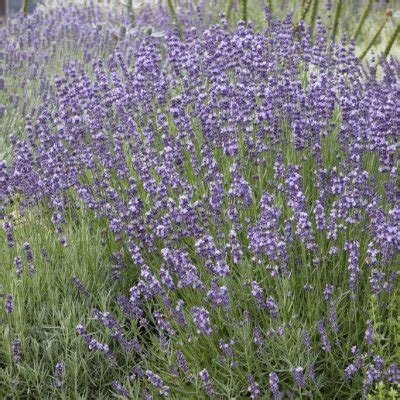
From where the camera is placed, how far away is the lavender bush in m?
2.82

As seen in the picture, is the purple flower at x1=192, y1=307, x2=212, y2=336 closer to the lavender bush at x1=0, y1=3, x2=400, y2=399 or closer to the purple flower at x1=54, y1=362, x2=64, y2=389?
the lavender bush at x1=0, y1=3, x2=400, y2=399

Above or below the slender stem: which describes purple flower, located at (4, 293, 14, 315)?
below

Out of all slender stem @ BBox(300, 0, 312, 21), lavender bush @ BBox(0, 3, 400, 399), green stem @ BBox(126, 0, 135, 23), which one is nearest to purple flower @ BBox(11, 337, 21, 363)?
lavender bush @ BBox(0, 3, 400, 399)

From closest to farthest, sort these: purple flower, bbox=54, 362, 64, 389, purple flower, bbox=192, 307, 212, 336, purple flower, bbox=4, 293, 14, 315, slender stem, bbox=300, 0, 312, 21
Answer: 1. purple flower, bbox=192, 307, 212, 336
2. purple flower, bbox=54, 362, 64, 389
3. purple flower, bbox=4, 293, 14, 315
4. slender stem, bbox=300, 0, 312, 21

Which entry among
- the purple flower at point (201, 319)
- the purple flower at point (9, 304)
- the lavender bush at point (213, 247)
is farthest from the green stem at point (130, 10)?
the purple flower at point (201, 319)

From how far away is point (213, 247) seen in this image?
292 centimetres

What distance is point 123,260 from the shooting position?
11.8 ft

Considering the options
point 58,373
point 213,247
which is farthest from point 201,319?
point 58,373

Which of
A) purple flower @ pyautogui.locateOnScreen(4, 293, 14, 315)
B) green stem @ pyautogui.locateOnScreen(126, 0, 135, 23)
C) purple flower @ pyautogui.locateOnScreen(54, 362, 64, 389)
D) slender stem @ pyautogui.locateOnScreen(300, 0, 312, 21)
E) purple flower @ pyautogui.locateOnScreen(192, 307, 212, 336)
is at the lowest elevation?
purple flower @ pyautogui.locateOnScreen(54, 362, 64, 389)

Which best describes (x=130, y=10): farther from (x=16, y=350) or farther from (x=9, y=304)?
(x=16, y=350)

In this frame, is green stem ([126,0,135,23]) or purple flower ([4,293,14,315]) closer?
purple flower ([4,293,14,315])

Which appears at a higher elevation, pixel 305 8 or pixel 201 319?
pixel 305 8

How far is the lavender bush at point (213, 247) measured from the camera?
9.26 feet

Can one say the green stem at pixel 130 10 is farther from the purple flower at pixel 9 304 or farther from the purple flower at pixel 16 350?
the purple flower at pixel 16 350
